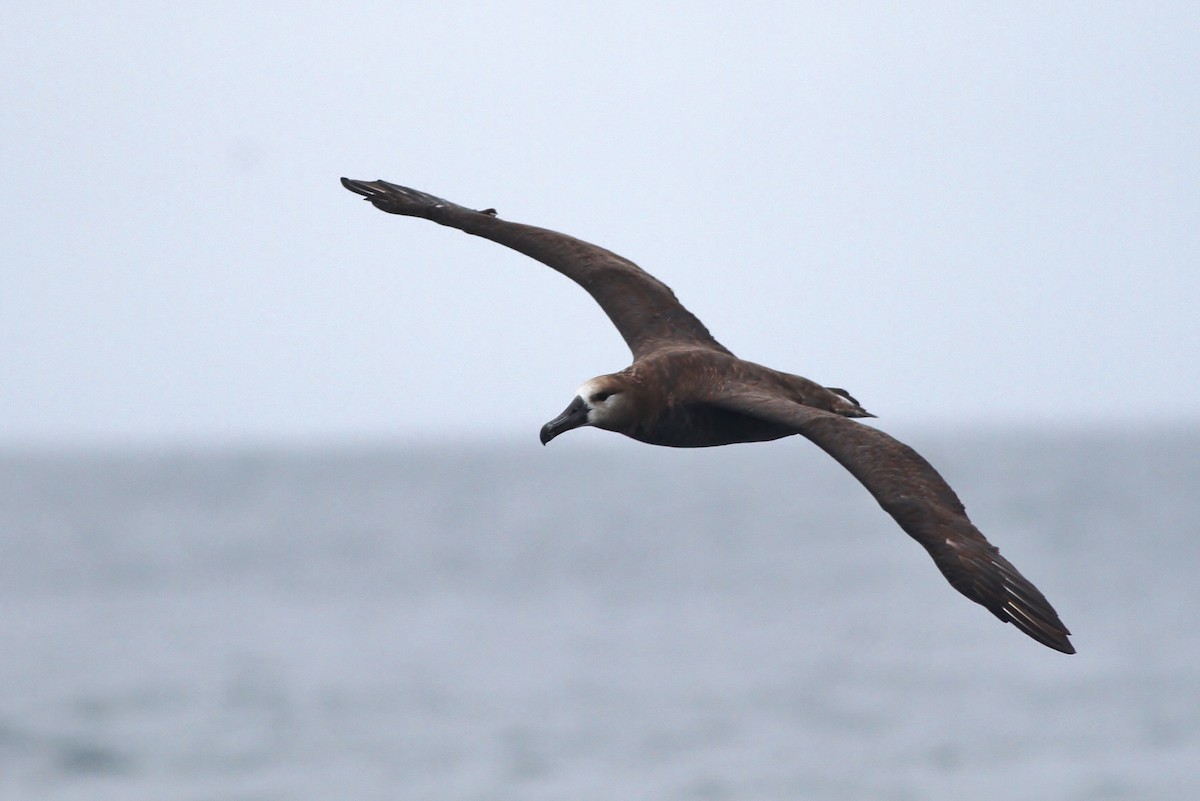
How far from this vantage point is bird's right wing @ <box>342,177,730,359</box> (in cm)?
1431

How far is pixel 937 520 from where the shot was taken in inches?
434

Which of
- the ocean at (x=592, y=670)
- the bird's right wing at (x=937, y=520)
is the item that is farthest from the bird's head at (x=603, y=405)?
the ocean at (x=592, y=670)

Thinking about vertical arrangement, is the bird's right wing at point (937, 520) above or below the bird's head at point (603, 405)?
below

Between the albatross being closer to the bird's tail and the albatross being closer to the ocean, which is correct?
the bird's tail

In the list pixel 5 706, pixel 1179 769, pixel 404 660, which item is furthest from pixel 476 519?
pixel 1179 769

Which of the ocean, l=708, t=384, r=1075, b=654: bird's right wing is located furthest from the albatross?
the ocean

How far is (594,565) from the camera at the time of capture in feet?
296

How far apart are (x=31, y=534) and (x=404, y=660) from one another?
70.2 metres

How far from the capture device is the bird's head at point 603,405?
12.6m

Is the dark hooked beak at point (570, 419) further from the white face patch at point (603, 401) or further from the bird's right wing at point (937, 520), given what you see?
the bird's right wing at point (937, 520)

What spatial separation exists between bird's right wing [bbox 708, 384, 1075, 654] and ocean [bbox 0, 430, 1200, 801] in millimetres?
28860

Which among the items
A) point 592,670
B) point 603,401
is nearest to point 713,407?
point 603,401

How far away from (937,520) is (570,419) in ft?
9.37

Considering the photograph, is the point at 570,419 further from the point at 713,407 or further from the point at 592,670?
the point at 592,670
